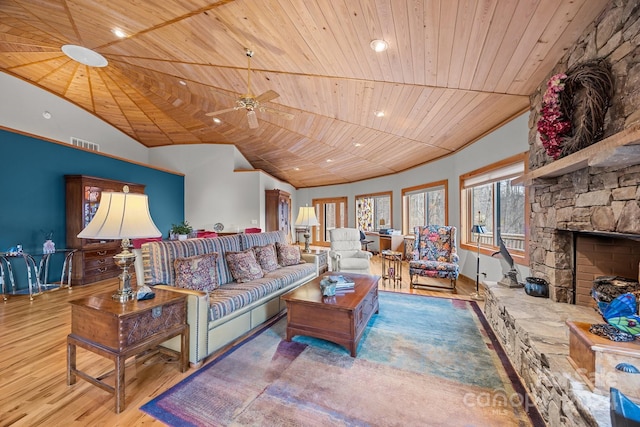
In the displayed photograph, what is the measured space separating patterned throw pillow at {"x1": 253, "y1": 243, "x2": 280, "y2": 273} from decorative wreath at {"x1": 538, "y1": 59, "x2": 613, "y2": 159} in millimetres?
3323

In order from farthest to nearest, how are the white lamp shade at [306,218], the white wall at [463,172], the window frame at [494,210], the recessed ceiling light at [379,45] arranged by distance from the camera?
the white lamp shade at [306,218] < the white wall at [463,172] < the window frame at [494,210] < the recessed ceiling light at [379,45]

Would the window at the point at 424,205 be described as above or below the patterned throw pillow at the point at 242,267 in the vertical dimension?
above

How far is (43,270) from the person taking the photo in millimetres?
4680

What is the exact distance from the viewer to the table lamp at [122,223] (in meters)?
1.74

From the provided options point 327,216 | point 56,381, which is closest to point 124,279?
point 56,381

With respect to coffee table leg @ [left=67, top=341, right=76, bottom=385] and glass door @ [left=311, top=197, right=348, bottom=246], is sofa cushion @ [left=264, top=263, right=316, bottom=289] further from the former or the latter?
glass door @ [left=311, top=197, right=348, bottom=246]

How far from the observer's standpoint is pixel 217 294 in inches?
103

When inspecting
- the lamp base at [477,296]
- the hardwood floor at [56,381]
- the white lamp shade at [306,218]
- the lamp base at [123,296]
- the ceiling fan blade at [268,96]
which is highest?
the ceiling fan blade at [268,96]

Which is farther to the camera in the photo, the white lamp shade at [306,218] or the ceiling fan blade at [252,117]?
the white lamp shade at [306,218]

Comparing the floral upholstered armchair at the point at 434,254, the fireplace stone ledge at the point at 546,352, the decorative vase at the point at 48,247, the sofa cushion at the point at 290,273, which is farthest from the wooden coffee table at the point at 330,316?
the decorative vase at the point at 48,247

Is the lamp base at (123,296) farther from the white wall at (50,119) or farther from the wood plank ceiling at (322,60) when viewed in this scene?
the white wall at (50,119)

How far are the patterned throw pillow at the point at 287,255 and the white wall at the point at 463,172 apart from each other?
3061 millimetres

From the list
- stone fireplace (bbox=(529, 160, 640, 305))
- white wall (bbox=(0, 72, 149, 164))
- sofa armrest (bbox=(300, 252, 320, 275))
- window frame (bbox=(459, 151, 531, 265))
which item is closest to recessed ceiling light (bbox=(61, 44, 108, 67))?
white wall (bbox=(0, 72, 149, 164))

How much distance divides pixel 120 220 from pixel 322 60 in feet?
7.60
